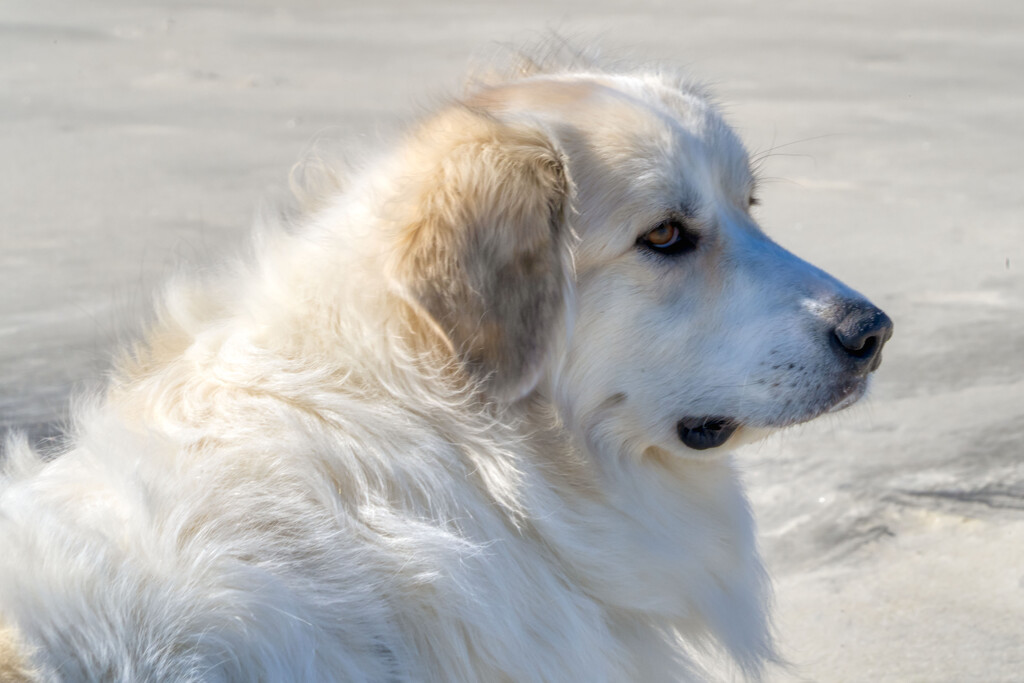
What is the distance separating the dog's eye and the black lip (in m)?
0.39

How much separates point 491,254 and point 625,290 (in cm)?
34

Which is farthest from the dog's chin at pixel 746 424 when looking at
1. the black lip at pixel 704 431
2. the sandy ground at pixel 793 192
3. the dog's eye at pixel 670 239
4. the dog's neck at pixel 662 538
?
the sandy ground at pixel 793 192

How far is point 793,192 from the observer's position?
252 inches

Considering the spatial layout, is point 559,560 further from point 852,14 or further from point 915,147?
point 852,14

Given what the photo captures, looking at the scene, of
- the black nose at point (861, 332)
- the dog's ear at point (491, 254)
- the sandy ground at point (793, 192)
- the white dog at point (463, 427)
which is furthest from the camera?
the sandy ground at point (793, 192)

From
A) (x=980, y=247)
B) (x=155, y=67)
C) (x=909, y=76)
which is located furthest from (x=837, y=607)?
(x=155, y=67)

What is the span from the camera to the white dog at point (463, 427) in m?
1.96

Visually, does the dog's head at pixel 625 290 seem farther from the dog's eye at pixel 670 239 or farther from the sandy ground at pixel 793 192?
the sandy ground at pixel 793 192

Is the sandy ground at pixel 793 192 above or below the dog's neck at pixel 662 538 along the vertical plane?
below

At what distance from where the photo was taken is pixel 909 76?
863 centimetres

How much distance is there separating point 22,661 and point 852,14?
10.5 meters

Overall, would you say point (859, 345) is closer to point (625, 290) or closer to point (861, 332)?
point (861, 332)

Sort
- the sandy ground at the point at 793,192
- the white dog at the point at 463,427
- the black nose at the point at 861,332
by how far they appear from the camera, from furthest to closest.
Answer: the sandy ground at the point at 793,192, the black nose at the point at 861,332, the white dog at the point at 463,427

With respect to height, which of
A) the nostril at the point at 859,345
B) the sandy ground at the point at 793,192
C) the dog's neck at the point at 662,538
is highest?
the nostril at the point at 859,345
